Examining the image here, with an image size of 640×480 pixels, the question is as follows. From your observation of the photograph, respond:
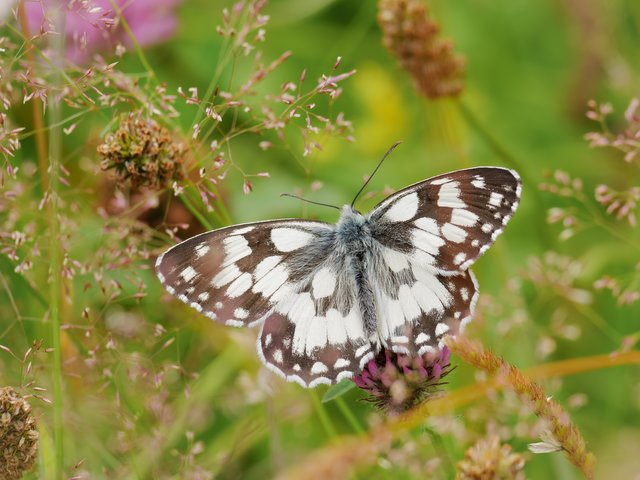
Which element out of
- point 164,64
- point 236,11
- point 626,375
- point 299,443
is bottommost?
point 626,375

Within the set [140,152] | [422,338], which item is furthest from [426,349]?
[140,152]

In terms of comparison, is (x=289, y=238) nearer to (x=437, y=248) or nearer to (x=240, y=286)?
(x=240, y=286)

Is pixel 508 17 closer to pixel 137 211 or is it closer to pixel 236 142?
pixel 236 142

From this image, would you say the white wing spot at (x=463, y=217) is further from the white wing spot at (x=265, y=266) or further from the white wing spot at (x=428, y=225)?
the white wing spot at (x=265, y=266)

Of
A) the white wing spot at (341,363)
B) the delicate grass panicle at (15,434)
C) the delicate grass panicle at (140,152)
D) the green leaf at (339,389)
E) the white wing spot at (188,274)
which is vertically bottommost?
the green leaf at (339,389)

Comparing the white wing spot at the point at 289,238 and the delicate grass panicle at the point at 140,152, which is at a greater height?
the delicate grass panicle at the point at 140,152

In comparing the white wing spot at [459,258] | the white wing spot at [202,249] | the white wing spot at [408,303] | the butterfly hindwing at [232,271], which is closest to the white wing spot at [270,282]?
the butterfly hindwing at [232,271]

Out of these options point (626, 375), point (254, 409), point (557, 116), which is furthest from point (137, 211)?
point (557, 116)

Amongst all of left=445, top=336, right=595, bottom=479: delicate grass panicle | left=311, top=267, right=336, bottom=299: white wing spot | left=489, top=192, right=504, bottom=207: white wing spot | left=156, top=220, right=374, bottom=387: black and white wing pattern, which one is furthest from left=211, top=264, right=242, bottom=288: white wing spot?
left=445, top=336, right=595, bottom=479: delicate grass panicle
